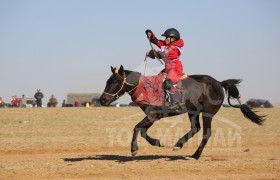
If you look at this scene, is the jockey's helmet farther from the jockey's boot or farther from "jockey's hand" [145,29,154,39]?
the jockey's boot

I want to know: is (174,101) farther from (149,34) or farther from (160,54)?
(149,34)

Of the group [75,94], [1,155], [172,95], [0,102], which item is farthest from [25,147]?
[75,94]

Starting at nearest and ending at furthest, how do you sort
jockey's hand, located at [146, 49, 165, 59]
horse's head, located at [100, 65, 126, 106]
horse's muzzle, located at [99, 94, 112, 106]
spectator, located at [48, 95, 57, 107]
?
1. horse's muzzle, located at [99, 94, 112, 106]
2. horse's head, located at [100, 65, 126, 106]
3. jockey's hand, located at [146, 49, 165, 59]
4. spectator, located at [48, 95, 57, 107]

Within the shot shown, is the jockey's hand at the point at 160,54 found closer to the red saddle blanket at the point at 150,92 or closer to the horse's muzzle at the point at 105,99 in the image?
the red saddle blanket at the point at 150,92

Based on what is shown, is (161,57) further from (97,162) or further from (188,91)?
(97,162)

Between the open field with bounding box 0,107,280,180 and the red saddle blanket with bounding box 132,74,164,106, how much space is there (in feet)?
5.61

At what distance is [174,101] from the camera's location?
564 inches

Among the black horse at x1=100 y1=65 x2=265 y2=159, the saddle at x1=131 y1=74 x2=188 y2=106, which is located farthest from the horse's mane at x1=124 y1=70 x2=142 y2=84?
the saddle at x1=131 y1=74 x2=188 y2=106

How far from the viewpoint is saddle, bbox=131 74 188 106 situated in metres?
14.3

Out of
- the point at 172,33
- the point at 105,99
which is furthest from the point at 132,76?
the point at 172,33

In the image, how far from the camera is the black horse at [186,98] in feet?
46.3

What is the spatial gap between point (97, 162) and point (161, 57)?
3587 mm

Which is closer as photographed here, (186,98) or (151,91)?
(151,91)

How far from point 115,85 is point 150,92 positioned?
1033mm
